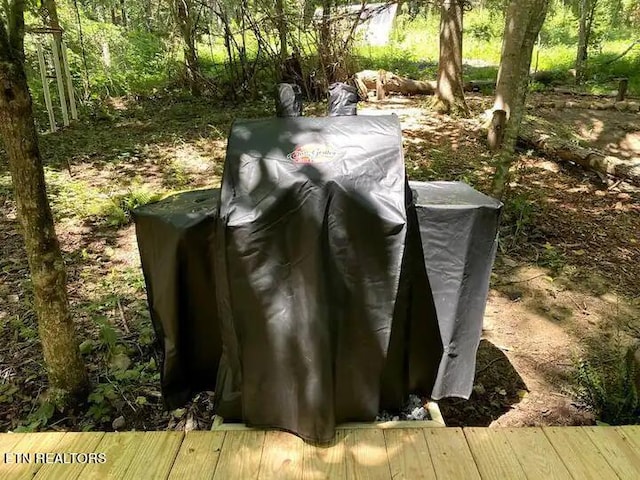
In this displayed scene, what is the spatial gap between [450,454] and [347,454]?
0.34 meters

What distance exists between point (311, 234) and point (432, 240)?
0.50 metres

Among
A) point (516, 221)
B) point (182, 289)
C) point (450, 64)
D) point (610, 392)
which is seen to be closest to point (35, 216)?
point (182, 289)

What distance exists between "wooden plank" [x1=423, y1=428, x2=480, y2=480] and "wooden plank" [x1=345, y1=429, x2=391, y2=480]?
0.53 ft

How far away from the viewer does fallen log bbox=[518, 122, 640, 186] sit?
18.1 feet

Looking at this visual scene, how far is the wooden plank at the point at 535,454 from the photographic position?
5.17ft

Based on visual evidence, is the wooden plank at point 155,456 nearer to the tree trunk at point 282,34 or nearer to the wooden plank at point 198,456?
the wooden plank at point 198,456

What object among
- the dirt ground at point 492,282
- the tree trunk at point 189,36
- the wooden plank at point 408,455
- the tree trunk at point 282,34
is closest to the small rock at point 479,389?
the dirt ground at point 492,282

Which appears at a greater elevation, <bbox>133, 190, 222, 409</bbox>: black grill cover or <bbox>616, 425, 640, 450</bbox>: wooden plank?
<bbox>133, 190, 222, 409</bbox>: black grill cover

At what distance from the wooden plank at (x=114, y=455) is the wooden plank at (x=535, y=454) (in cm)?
129

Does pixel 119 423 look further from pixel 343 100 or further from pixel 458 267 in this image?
pixel 343 100

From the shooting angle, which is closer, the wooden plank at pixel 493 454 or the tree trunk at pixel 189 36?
the wooden plank at pixel 493 454

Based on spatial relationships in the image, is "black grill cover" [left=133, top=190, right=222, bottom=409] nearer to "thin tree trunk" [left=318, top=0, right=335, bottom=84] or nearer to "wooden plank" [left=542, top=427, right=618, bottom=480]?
"wooden plank" [left=542, top=427, right=618, bottom=480]

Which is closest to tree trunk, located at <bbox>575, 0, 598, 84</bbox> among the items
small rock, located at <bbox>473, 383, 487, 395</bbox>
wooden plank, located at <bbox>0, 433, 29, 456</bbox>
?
small rock, located at <bbox>473, 383, 487, 395</bbox>

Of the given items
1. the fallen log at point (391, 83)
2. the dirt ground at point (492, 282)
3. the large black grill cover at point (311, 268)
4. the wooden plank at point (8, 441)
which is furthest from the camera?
the fallen log at point (391, 83)
